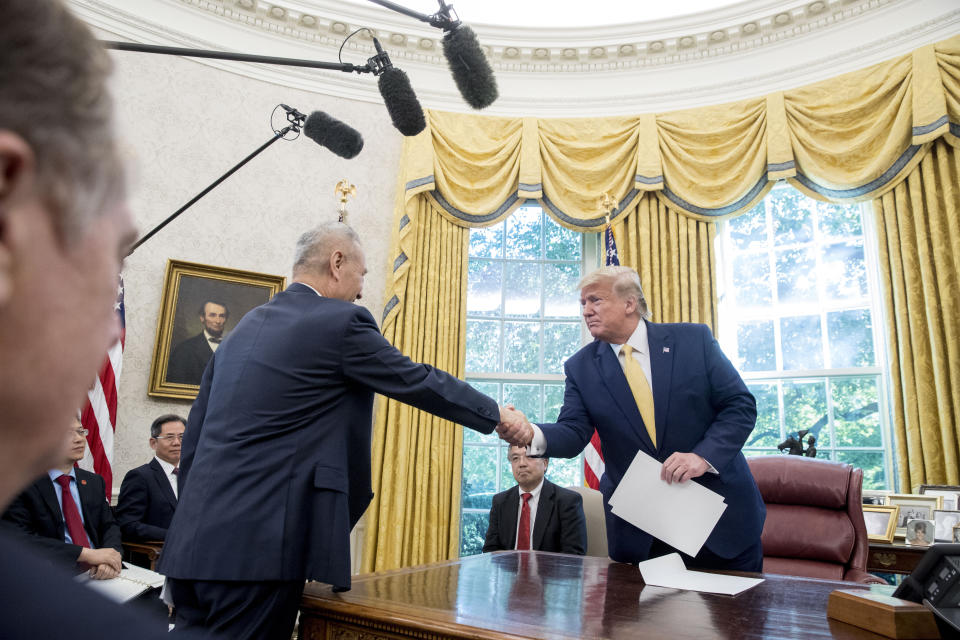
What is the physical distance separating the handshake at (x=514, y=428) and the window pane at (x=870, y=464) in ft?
12.7

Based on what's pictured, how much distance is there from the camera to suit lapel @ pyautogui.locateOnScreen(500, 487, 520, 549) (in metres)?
4.25

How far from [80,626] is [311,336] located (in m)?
1.59

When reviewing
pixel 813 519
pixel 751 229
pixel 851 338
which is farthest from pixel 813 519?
pixel 751 229

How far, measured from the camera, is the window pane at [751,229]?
584 cm

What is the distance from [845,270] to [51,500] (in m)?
5.76

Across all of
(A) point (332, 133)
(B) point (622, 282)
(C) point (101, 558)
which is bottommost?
(C) point (101, 558)

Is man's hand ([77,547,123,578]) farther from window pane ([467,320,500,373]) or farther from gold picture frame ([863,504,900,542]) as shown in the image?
gold picture frame ([863,504,900,542])

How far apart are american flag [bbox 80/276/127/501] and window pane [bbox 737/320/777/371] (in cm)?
490

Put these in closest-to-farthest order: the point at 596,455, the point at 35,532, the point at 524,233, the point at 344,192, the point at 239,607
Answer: the point at 239,607, the point at 35,532, the point at 596,455, the point at 344,192, the point at 524,233

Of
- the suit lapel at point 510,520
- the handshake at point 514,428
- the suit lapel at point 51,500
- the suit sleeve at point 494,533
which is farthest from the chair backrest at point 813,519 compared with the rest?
the suit lapel at point 51,500

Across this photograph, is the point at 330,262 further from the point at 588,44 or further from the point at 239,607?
the point at 588,44

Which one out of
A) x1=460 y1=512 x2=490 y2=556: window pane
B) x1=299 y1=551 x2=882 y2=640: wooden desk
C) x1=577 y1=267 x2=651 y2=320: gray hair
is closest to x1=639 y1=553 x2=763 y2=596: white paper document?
x1=299 y1=551 x2=882 y2=640: wooden desk

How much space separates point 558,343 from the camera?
6.16 m

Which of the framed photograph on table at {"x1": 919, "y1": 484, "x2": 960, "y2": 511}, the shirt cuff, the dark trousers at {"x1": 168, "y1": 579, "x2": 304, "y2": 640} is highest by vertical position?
the shirt cuff
